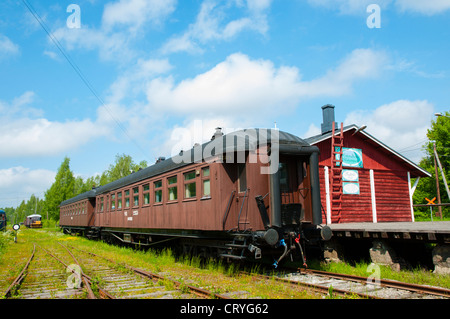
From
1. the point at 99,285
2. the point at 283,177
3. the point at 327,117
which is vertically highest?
the point at 327,117

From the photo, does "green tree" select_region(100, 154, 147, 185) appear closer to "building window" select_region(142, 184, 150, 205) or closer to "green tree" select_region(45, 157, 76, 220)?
"green tree" select_region(45, 157, 76, 220)

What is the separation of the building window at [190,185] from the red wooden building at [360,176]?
Answer: 692 centimetres

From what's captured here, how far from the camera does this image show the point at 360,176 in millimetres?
16578

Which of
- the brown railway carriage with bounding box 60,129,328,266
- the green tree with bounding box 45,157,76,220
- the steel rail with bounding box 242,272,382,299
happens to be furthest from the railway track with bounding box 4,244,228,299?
the green tree with bounding box 45,157,76,220

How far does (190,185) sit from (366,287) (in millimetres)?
4964

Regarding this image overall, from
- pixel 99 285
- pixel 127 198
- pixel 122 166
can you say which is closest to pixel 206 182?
pixel 99 285

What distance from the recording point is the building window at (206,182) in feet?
29.0

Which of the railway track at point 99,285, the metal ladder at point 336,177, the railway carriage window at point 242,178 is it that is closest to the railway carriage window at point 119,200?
the railway track at point 99,285

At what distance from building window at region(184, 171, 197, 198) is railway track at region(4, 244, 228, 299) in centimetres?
231

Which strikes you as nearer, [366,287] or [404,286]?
[404,286]

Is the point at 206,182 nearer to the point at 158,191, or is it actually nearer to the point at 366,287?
the point at 158,191

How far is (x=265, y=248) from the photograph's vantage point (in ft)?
27.5

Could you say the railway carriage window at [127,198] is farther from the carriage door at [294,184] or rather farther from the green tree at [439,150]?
the green tree at [439,150]
